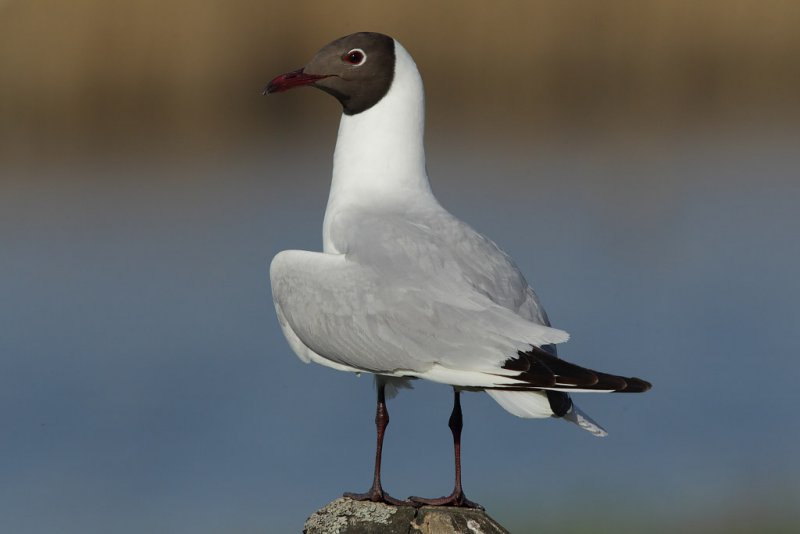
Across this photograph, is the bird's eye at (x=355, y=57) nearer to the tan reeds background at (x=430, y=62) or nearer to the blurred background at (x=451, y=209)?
the blurred background at (x=451, y=209)

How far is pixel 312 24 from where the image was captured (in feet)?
55.1

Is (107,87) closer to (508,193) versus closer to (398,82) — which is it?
(508,193)

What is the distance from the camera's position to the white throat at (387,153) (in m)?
5.58

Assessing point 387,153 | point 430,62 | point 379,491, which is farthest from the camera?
point 430,62

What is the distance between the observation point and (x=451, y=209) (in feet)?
43.9

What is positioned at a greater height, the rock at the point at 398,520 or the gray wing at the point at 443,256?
the gray wing at the point at 443,256

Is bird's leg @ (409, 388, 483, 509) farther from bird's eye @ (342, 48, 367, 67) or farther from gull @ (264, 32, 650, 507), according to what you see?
bird's eye @ (342, 48, 367, 67)

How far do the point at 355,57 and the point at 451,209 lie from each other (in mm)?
7644

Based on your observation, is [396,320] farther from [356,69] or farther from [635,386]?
[356,69]

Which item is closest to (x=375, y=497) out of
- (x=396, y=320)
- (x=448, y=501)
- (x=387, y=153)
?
(x=448, y=501)

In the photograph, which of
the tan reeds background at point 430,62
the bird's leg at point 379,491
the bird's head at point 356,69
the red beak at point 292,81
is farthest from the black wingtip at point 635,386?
the tan reeds background at point 430,62

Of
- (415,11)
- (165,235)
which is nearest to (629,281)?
(165,235)

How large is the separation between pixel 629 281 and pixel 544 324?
7405 mm

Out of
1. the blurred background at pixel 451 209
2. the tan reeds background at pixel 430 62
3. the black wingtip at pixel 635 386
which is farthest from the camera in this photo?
the tan reeds background at pixel 430 62
